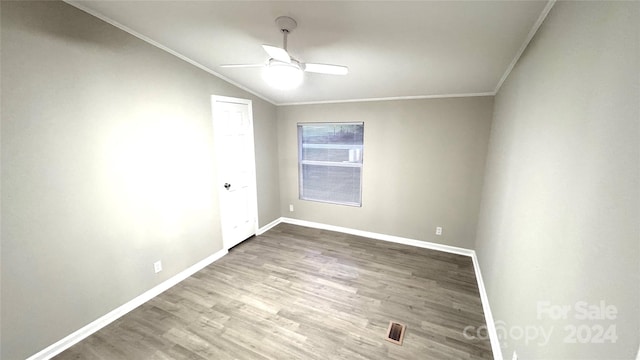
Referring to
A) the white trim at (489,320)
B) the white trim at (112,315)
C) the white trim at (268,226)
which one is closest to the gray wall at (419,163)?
the white trim at (489,320)

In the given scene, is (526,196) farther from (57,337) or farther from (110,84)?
(57,337)

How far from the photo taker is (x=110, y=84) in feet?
7.26

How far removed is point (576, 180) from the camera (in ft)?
3.44

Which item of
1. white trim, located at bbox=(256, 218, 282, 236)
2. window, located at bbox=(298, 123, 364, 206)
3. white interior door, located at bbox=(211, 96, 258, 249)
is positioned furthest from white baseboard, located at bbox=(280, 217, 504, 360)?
white interior door, located at bbox=(211, 96, 258, 249)

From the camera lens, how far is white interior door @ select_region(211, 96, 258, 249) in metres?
3.43

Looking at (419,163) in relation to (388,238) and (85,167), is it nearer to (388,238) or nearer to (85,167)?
(388,238)

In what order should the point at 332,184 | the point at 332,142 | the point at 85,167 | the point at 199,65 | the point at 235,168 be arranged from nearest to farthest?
the point at 85,167
the point at 199,65
the point at 235,168
the point at 332,142
the point at 332,184

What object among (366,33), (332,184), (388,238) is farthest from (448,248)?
(366,33)

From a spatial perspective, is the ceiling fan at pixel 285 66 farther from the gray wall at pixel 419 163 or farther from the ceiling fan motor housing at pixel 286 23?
the gray wall at pixel 419 163

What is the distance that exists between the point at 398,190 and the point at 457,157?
920mm

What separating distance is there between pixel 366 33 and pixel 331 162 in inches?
99.2

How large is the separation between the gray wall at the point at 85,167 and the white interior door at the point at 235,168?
37 cm

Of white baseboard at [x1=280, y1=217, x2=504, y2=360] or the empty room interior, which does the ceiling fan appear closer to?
the empty room interior

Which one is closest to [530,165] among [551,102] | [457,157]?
[551,102]
